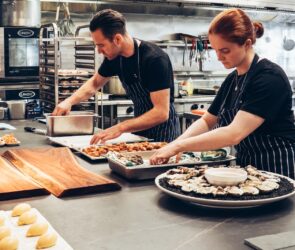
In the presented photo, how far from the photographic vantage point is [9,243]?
48.1 inches

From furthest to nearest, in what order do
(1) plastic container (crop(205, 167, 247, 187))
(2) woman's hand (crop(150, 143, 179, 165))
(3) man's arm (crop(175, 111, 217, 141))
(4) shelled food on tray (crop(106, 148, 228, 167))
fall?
(3) man's arm (crop(175, 111, 217, 141)) → (4) shelled food on tray (crop(106, 148, 228, 167)) → (2) woman's hand (crop(150, 143, 179, 165)) → (1) plastic container (crop(205, 167, 247, 187))

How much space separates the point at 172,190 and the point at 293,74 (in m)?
6.63

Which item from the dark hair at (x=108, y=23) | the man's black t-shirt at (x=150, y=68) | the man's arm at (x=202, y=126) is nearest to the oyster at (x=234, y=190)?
the man's arm at (x=202, y=126)

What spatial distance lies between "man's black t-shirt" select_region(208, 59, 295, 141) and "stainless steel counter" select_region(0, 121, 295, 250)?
0.45 metres

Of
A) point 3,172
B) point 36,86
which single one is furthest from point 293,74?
point 3,172

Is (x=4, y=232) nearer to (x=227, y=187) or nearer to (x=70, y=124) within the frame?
(x=227, y=187)

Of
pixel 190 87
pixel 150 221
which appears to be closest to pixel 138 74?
pixel 150 221

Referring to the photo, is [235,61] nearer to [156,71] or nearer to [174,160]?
[174,160]

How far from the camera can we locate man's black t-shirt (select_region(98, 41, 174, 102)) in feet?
9.61

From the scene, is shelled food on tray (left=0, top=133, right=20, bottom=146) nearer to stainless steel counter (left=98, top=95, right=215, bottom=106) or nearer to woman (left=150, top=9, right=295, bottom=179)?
woman (left=150, top=9, right=295, bottom=179)

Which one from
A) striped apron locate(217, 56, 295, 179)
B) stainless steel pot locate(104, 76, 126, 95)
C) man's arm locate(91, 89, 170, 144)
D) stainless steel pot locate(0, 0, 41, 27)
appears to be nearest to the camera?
striped apron locate(217, 56, 295, 179)

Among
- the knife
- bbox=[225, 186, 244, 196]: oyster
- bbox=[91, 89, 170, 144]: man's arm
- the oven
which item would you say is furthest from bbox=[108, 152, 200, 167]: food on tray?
the oven

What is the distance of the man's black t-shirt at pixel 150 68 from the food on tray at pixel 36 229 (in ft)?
5.54

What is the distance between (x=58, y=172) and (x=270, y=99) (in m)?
0.94
